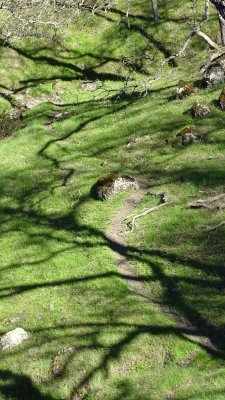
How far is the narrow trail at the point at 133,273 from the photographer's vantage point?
15.5m

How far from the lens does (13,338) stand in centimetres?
1734

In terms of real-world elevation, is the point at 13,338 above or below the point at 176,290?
below

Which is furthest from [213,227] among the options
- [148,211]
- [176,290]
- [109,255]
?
[109,255]

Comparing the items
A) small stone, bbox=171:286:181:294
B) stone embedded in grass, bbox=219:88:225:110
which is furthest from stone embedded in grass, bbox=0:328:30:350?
stone embedded in grass, bbox=219:88:225:110

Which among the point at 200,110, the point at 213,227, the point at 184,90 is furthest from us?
the point at 184,90

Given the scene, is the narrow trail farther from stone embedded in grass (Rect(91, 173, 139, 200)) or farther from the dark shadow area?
the dark shadow area

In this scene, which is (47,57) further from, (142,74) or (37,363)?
(37,363)

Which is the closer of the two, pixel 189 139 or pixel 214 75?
pixel 189 139

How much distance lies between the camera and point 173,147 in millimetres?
30672

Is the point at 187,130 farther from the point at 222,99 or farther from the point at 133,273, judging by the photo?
the point at 133,273

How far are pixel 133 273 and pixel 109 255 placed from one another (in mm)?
1983

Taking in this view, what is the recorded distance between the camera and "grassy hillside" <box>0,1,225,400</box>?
48.9 ft

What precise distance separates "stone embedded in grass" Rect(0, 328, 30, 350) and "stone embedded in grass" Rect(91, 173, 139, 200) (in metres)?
10.8

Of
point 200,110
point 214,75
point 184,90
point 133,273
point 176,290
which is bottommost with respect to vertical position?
point 133,273
